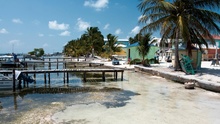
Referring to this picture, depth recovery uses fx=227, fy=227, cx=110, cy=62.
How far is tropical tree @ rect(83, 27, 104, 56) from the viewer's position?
63.6m

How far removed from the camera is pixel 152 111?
1008 centimetres

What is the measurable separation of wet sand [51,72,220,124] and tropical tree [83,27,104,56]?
168 ft

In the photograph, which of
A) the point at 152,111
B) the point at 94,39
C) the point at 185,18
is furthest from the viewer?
the point at 94,39

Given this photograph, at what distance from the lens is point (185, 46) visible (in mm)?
25016

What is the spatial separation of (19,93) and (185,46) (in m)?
17.9

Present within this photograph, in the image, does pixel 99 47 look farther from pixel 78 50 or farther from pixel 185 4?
pixel 185 4

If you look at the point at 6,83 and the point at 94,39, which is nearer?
the point at 6,83

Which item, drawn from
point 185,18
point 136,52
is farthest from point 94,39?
point 185,18

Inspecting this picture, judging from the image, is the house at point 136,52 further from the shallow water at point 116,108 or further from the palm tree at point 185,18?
the shallow water at point 116,108

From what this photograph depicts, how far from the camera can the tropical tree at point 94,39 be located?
209 ft

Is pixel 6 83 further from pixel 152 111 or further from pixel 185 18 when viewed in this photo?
pixel 185 18

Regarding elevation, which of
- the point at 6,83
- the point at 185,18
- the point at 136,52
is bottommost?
the point at 6,83

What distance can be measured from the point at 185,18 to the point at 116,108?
45.2 ft

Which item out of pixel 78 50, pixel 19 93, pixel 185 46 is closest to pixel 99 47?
pixel 78 50
